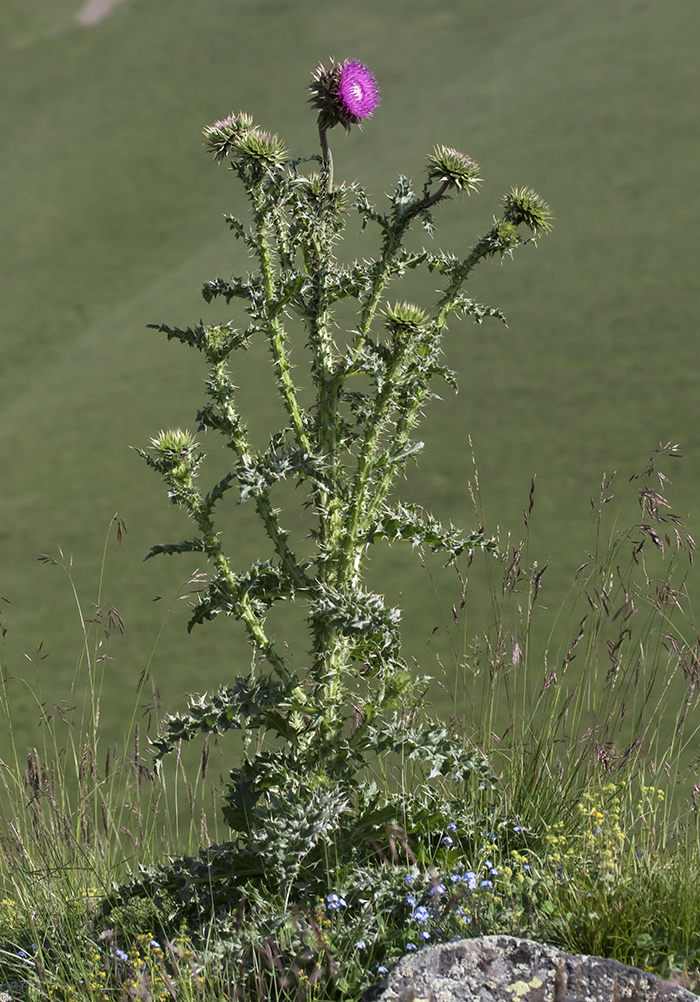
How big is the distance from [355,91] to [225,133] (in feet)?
1.03

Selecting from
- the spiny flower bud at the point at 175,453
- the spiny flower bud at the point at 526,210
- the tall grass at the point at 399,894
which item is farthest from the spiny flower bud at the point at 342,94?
the tall grass at the point at 399,894

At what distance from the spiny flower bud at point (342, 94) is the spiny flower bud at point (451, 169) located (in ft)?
0.67

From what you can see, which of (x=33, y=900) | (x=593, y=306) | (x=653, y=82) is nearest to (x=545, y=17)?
(x=653, y=82)

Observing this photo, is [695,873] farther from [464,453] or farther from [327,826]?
[464,453]

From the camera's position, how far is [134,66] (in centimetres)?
1506

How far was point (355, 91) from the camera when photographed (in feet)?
7.06

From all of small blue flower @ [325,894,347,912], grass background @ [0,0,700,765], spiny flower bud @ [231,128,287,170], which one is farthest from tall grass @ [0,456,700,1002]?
grass background @ [0,0,700,765]

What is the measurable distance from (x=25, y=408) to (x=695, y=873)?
9985 mm

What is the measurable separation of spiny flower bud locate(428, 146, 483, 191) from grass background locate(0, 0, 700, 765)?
2.96 metres

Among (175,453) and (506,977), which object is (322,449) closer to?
(175,453)

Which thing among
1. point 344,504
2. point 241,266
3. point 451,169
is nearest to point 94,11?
point 241,266

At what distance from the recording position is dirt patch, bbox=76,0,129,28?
15908 mm

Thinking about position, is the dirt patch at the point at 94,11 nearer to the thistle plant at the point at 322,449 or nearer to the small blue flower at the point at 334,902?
the thistle plant at the point at 322,449

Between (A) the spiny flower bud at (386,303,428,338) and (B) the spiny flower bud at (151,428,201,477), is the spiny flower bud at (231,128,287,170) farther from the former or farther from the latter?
(B) the spiny flower bud at (151,428,201,477)
